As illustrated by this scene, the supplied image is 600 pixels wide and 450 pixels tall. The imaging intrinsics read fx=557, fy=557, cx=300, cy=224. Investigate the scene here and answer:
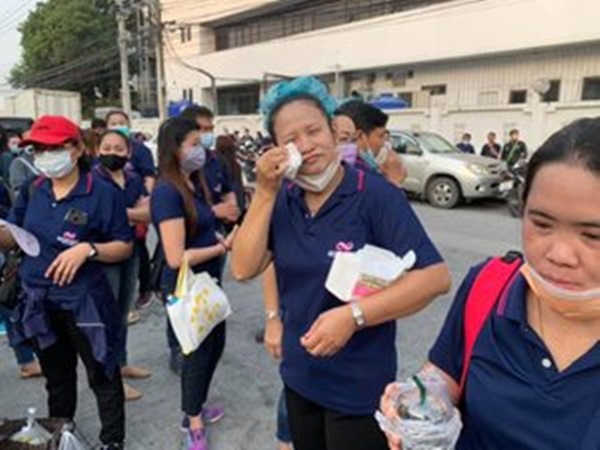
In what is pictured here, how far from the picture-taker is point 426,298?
1.76 metres

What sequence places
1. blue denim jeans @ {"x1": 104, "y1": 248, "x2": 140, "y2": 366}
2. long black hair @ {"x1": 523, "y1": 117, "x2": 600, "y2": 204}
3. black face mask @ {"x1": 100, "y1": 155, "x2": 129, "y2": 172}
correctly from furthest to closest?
black face mask @ {"x1": 100, "y1": 155, "x2": 129, "y2": 172} < blue denim jeans @ {"x1": 104, "y1": 248, "x2": 140, "y2": 366} < long black hair @ {"x1": 523, "y1": 117, "x2": 600, "y2": 204}

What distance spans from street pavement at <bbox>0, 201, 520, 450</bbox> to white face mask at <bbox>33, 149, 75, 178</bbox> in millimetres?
1559

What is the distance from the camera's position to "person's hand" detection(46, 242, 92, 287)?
2.56 meters

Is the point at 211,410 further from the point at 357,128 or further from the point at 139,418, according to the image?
the point at 357,128

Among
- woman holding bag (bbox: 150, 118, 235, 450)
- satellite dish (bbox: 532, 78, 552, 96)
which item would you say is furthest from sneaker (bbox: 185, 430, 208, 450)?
satellite dish (bbox: 532, 78, 552, 96)

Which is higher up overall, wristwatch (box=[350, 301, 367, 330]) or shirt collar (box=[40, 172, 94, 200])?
shirt collar (box=[40, 172, 94, 200])

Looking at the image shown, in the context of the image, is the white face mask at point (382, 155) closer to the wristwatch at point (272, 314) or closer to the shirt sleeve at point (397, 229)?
the wristwatch at point (272, 314)

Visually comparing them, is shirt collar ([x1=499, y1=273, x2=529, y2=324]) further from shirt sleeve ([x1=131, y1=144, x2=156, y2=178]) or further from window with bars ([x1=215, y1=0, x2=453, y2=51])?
window with bars ([x1=215, y1=0, x2=453, y2=51])

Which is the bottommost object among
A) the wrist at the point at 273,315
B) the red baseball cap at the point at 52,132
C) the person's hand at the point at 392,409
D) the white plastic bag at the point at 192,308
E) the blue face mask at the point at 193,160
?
the white plastic bag at the point at 192,308

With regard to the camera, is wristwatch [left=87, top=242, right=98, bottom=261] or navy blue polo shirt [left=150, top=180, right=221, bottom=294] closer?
wristwatch [left=87, top=242, right=98, bottom=261]

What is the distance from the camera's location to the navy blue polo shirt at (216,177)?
364 centimetres

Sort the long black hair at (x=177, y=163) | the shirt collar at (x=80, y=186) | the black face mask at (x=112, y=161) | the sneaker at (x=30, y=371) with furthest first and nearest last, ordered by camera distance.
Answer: the black face mask at (x=112, y=161) < the sneaker at (x=30, y=371) < the long black hair at (x=177, y=163) < the shirt collar at (x=80, y=186)

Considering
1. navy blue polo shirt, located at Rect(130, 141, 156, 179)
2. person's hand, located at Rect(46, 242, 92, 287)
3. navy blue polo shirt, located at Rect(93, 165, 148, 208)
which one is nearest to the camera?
person's hand, located at Rect(46, 242, 92, 287)

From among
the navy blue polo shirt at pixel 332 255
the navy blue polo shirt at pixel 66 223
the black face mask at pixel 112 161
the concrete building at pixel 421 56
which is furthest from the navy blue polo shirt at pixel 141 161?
the concrete building at pixel 421 56
